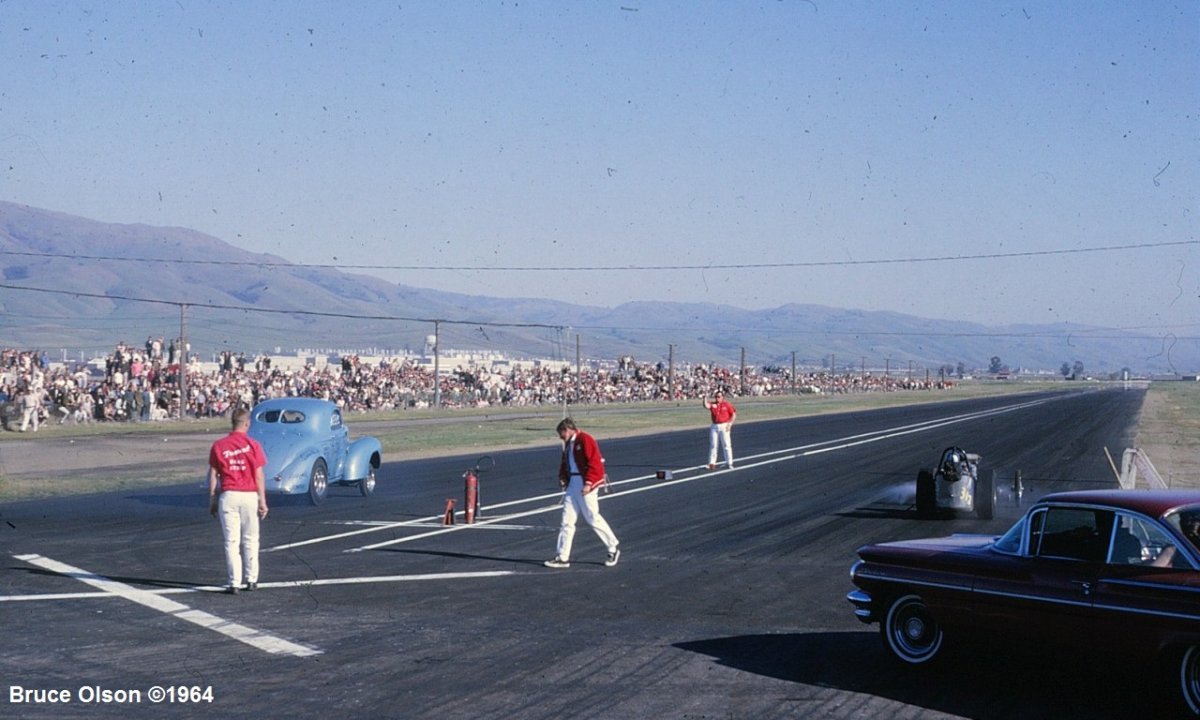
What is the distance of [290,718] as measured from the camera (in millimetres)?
8289

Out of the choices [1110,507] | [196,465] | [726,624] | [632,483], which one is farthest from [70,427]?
[1110,507]

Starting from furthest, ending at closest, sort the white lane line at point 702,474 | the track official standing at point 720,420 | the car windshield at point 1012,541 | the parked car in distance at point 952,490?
the track official standing at point 720,420
the parked car in distance at point 952,490
the white lane line at point 702,474
the car windshield at point 1012,541

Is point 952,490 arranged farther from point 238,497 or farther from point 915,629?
point 238,497

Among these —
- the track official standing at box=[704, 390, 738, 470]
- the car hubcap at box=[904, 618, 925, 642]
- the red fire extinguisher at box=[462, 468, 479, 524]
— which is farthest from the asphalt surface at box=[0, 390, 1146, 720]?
the track official standing at box=[704, 390, 738, 470]

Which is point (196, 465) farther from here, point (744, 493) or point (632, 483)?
point (744, 493)

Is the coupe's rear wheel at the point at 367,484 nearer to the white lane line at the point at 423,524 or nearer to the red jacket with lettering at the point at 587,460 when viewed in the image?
the white lane line at the point at 423,524

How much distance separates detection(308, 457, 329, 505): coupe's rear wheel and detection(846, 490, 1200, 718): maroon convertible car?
14.4 metres

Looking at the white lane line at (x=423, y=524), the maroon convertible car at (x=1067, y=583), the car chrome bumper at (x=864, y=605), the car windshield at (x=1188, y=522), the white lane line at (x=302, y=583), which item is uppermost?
the car windshield at (x=1188, y=522)

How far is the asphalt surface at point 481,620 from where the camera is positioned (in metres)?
8.86

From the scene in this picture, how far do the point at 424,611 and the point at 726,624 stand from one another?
113 inches

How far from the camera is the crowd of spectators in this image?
49.0 m

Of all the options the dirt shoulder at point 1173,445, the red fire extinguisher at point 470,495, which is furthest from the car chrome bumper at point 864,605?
the dirt shoulder at point 1173,445

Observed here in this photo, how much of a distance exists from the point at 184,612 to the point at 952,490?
13.4 metres

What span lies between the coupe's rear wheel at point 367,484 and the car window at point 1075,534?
17286 mm
